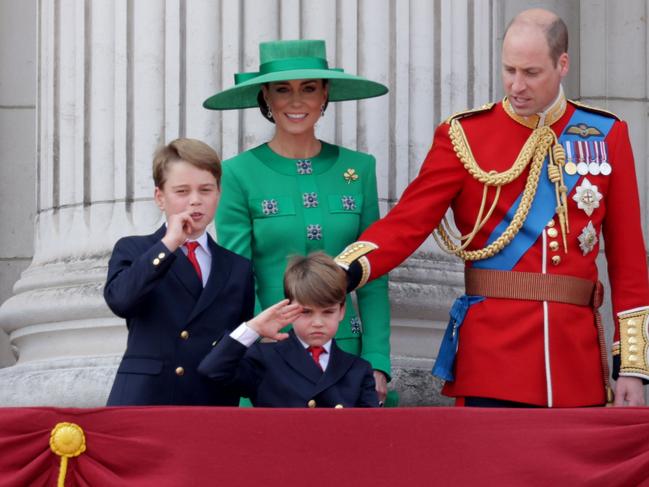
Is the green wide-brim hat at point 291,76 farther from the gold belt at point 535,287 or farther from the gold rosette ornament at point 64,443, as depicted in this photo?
the gold rosette ornament at point 64,443

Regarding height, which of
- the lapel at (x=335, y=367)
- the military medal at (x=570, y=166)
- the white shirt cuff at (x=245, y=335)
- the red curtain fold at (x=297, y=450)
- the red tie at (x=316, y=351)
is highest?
the military medal at (x=570, y=166)

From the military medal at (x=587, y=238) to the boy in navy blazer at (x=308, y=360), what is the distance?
2.20ft

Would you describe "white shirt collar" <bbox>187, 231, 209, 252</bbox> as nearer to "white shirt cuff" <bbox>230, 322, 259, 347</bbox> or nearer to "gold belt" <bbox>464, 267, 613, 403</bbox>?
"white shirt cuff" <bbox>230, 322, 259, 347</bbox>

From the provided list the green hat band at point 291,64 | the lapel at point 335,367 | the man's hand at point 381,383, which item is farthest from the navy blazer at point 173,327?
the green hat band at point 291,64

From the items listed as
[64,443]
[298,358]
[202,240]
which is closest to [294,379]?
[298,358]

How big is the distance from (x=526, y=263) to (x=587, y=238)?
0.60 ft

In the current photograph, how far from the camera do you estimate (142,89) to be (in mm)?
6184

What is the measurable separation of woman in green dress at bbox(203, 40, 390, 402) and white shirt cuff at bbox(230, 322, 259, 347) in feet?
2.13

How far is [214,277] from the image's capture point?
496 centimetres

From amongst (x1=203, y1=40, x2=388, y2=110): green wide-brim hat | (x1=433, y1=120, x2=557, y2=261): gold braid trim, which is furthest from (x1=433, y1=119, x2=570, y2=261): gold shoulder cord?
(x1=203, y1=40, x2=388, y2=110): green wide-brim hat

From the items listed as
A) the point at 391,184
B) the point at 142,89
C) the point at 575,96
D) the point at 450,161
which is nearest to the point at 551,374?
the point at 450,161

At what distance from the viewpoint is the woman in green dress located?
5.37 meters

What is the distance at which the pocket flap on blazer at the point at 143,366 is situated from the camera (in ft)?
16.0

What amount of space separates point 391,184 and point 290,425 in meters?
2.09
